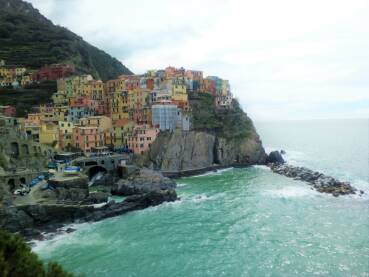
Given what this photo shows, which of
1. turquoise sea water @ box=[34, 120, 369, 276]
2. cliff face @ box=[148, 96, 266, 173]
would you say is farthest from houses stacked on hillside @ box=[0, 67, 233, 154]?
turquoise sea water @ box=[34, 120, 369, 276]

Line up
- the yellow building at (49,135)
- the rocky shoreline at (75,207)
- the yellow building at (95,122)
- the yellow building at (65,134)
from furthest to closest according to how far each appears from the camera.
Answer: the yellow building at (95,122) → the yellow building at (65,134) → the yellow building at (49,135) → the rocky shoreline at (75,207)

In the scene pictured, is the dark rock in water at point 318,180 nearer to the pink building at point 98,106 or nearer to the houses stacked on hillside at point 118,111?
Result: the houses stacked on hillside at point 118,111

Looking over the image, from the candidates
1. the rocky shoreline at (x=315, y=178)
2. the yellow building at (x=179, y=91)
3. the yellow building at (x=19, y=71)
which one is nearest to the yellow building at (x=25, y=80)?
the yellow building at (x=19, y=71)

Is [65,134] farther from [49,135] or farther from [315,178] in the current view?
[315,178]

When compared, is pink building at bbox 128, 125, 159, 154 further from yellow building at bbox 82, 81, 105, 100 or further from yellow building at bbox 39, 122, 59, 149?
yellow building at bbox 82, 81, 105, 100

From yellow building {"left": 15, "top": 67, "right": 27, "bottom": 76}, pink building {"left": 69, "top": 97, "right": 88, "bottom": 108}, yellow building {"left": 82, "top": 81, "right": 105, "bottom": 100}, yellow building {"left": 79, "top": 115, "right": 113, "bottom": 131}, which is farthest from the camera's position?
yellow building {"left": 15, "top": 67, "right": 27, "bottom": 76}

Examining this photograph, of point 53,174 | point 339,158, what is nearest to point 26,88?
Answer: point 53,174
